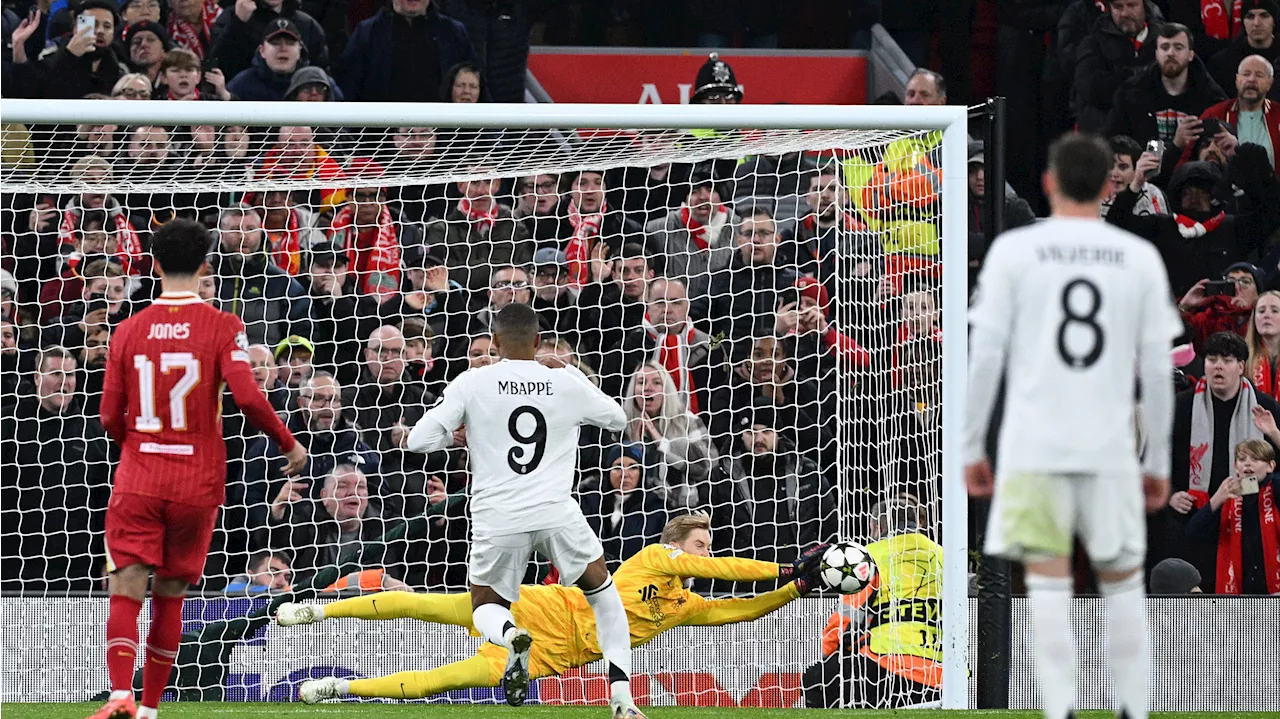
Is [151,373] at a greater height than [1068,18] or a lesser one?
lesser

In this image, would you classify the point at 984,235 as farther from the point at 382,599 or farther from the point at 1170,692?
the point at 382,599

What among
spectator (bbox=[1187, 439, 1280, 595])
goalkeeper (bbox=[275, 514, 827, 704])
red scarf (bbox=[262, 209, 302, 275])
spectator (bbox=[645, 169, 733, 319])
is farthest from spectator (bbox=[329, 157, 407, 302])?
spectator (bbox=[1187, 439, 1280, 595])

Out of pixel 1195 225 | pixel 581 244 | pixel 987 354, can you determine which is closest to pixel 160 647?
pixel 987 354

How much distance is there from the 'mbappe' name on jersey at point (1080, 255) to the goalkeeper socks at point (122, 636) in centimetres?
313

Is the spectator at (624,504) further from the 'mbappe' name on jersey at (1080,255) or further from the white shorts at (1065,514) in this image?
the 'mbappe' name on jersey at (1080,255)

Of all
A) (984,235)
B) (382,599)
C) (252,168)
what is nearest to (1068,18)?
(984,235)

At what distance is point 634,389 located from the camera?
854 cm

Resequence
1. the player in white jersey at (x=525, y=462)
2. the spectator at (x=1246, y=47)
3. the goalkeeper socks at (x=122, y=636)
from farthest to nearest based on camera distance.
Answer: the spectator at (x=1246, y=47), the player in white jersey at (x=525, y=462), the goalkeeper socks at (x=122, y=636)

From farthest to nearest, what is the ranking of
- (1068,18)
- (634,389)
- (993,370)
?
(1068,18), (634,389), (993,370)

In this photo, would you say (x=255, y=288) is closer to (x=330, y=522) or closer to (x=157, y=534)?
(x=330, y=522)

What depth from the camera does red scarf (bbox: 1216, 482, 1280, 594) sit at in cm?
877

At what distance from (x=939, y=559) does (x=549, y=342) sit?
233 centimetres

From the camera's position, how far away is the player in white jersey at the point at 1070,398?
13.7 ft

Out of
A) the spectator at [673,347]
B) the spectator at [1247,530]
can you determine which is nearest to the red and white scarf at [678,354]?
the spectator at [673,347]
